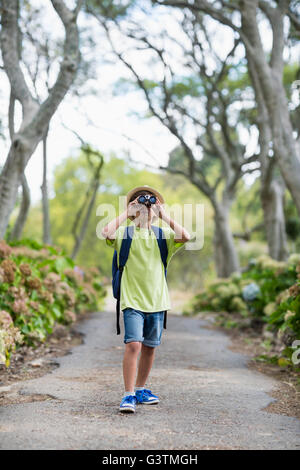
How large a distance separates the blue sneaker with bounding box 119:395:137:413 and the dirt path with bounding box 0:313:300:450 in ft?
0.23

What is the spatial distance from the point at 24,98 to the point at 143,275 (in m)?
5.27

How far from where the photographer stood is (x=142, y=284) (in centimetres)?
425

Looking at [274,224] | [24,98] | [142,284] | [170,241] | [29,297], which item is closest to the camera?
[142,284]

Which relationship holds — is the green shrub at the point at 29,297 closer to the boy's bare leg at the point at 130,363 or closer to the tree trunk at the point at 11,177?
the tree trunk at the point at 11,177

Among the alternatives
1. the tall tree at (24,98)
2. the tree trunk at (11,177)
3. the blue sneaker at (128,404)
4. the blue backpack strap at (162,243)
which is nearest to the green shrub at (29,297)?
the tree trunk at (11,177)

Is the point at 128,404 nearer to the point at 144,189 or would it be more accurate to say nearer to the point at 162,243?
Result: the point at 162,243

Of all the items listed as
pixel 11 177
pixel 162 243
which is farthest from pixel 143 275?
pixel 11 177

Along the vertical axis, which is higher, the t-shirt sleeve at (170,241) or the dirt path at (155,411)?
the t-shirt sleeve at (170,241)

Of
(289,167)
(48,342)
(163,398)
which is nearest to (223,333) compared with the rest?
(289,167)

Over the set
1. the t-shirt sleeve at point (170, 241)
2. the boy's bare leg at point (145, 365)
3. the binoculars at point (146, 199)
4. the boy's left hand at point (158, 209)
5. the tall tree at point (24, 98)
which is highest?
the tall tree at point (24, 98)

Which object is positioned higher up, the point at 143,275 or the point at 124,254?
the point at 124,254

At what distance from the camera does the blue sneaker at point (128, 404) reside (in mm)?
3953

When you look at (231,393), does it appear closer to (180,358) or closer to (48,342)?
(180,358)

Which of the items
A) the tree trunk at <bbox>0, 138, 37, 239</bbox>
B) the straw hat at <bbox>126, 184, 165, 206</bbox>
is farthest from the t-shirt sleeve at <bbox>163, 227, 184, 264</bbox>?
the tree trunk at <bbox>0, 138, 37, 239</bbox>
